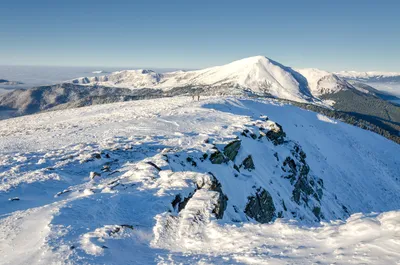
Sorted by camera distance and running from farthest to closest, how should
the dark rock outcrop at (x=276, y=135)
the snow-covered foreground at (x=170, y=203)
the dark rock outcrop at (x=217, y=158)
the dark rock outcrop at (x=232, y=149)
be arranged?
the dark rock outcrop at (x=276, y=135) → the dark rock outcrop at (x=232, y=149) → the dark rock outcrop at (x=217, y=158) → the snow-covered foreground at (x=170, y=203)

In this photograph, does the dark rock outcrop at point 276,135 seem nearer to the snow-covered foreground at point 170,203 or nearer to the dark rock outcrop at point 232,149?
the snow-covered foreground at point 170,203

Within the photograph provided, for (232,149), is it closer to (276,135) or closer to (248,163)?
(248,163)

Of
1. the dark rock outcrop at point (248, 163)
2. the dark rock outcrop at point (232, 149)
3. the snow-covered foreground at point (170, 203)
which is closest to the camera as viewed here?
the snow-covered foreground at point (170, 203)

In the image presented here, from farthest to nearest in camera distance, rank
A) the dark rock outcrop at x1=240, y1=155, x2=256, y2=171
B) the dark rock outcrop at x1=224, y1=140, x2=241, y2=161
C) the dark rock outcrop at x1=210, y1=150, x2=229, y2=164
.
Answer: the dark rock outcrop at x1=240, y1=155, x2=256, y2=171 < the dark rock outcrop at x1=224, y1=140, x2=241, y2=161 < the dark rock outcrop at x1=210, y1=150, x2=229, y2=164

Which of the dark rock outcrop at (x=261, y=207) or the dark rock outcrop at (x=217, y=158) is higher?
the dark rock outcrop at (x=217, y=158)

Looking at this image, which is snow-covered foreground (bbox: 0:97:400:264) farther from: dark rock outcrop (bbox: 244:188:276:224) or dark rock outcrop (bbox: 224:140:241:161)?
dark rock outcrop (bbox: 224:140:241:161)

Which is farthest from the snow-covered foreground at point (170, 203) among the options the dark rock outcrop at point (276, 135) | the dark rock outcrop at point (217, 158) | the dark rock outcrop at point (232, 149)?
the dark rock outcrop at point (232, 149)

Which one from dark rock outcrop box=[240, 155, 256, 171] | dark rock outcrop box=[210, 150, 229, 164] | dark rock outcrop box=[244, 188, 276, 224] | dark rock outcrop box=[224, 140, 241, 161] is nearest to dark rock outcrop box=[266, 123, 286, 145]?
dark rock outcrop box=[240, 155, 256, 171]

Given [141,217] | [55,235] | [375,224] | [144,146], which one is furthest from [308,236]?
[144,146]

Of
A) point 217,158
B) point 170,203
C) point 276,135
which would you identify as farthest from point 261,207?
point 276,135
